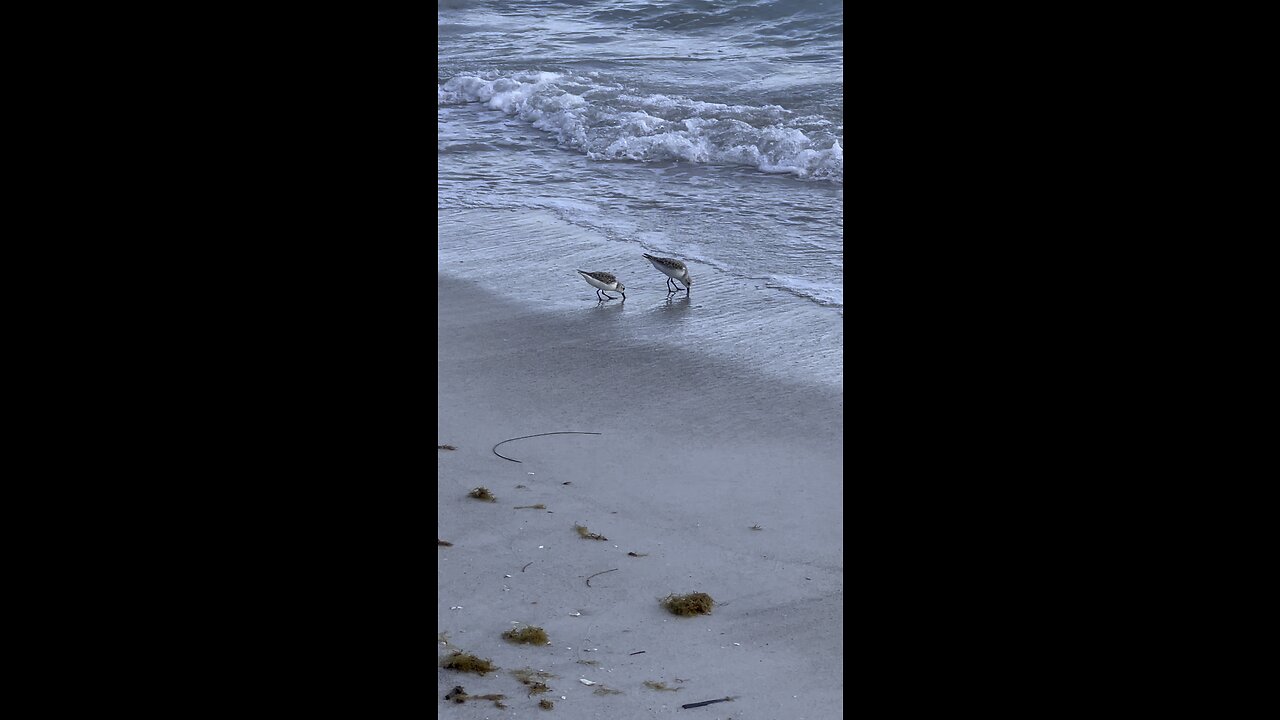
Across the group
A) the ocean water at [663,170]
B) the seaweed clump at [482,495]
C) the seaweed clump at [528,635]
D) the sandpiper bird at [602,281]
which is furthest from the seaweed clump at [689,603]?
the sandpiper bird at [602,281]

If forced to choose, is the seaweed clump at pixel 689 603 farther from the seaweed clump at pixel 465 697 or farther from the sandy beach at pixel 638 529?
the seaweed clump at pixel 465 697

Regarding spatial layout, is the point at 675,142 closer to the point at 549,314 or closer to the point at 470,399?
the point at 549,314

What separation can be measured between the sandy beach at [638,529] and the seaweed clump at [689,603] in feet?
0.09

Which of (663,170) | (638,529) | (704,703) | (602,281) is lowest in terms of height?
(704,703)

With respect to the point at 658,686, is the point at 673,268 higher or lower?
higher

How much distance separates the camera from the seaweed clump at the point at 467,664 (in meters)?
3.30

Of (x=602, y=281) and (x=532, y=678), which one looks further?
(x=602, y=281)

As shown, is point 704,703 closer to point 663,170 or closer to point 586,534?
point 586,534

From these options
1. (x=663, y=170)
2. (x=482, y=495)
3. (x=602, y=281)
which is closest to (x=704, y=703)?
(x=482, y=495)

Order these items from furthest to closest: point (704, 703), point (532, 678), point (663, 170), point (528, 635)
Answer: point (663, 170) < point (528, 635) < point (532, 678) < point (704, 703)

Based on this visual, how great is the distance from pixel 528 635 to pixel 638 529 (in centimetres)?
78

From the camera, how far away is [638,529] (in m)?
4.16
